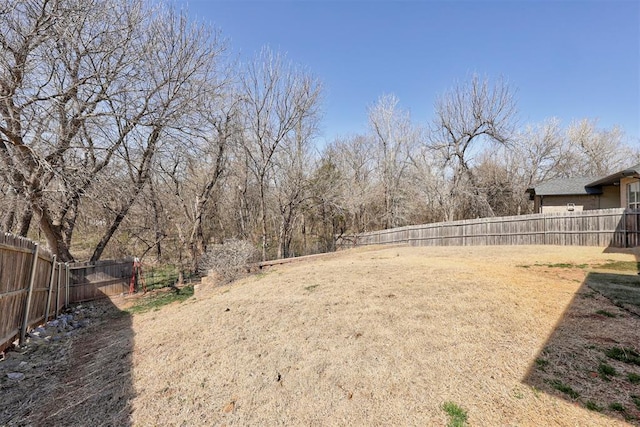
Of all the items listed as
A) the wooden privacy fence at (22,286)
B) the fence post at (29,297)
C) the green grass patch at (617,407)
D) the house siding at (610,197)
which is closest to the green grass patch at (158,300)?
the wooden privacy fence at (22,286)

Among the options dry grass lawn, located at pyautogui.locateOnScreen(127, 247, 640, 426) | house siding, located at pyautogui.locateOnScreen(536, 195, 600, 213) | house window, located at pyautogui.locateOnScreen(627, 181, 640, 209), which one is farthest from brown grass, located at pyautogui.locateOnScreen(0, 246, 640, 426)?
house siding, located at pyautogui.locateOnScreen(536, 195, 600, 213)

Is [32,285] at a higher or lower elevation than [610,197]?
lower

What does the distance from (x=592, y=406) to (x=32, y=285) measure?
6.64 meters

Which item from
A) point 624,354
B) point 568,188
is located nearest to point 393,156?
point 568,188

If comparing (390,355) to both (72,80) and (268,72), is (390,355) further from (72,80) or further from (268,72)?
(268,72)

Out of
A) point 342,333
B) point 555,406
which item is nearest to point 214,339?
point 342,333

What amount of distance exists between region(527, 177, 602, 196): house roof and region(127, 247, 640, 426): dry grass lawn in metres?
13.6

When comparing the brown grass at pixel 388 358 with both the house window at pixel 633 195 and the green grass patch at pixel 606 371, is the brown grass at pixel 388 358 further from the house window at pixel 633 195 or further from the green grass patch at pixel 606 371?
the house window at pixel 633 195

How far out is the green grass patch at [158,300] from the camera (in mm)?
6885

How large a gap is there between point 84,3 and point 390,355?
8625 millimetres

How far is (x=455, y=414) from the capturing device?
6.91ft

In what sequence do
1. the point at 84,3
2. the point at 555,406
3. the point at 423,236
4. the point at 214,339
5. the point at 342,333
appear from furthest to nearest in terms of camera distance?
1. the point at 423,236
2. the point at 84,3
3. the point at 214,339
4. the point at 342,333
5. the point at 555,406

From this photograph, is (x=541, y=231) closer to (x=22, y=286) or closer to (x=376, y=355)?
(x=376, y=355)

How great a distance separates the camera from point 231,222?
1788 centimetres
